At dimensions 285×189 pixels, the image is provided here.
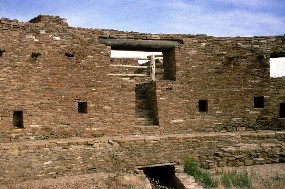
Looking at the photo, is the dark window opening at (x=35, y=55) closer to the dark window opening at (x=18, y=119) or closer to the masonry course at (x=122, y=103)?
the masonry course at (x=122, y=103)

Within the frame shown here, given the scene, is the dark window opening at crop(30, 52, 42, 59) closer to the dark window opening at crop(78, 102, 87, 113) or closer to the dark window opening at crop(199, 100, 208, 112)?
the dark window opening at crop(78, 102, 87, 113)

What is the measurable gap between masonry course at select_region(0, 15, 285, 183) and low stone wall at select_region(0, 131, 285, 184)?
3 centimetres

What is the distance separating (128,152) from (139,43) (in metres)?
3.92

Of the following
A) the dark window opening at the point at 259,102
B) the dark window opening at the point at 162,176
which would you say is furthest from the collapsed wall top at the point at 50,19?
the dark window opening at the point at 259,102

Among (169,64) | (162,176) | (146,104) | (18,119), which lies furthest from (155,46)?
(18,119)

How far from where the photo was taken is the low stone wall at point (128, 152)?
8.76 metres

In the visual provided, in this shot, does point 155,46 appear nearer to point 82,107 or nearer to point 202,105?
point 202,105

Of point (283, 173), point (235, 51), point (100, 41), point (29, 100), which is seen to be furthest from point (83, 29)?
point (283, 173)

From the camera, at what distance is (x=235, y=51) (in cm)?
1245

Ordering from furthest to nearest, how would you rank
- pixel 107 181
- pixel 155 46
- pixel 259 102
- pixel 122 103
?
pixel 259 102, pixel 155 46, pixel 122 103, pixel 107 181

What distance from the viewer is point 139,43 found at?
11484 millimetres

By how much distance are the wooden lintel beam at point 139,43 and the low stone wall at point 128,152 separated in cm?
322

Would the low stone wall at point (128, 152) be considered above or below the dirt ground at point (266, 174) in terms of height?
above

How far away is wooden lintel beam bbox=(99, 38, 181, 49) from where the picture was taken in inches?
437
